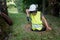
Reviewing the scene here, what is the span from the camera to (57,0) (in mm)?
8320

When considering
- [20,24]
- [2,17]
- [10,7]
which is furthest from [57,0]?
[10,7]

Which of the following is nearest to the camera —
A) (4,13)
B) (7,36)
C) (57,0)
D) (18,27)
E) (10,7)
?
(7,36)

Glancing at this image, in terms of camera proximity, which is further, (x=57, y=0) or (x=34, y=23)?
(x=57, y=0)

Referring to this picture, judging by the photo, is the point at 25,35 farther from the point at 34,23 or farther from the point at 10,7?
the point at 10,7

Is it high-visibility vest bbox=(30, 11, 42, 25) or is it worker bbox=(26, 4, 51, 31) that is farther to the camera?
high-visibility vest bbox=(30, 11, 42, 25)

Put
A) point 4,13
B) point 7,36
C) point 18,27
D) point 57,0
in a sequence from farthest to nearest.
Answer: point 57,0 → point 4,13 → point 18,27 → point 7,36

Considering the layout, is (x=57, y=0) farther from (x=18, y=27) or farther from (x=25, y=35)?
(x=25, y=35)

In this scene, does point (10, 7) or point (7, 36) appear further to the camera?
point (10, 7)

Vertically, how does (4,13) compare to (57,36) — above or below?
above

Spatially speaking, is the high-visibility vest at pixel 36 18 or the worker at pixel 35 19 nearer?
the worker at pixel 35 19

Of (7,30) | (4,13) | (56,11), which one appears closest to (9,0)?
(56,11)

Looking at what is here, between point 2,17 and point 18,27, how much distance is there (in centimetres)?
62

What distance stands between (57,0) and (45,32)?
294cm

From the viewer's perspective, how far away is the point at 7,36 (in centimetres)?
563
